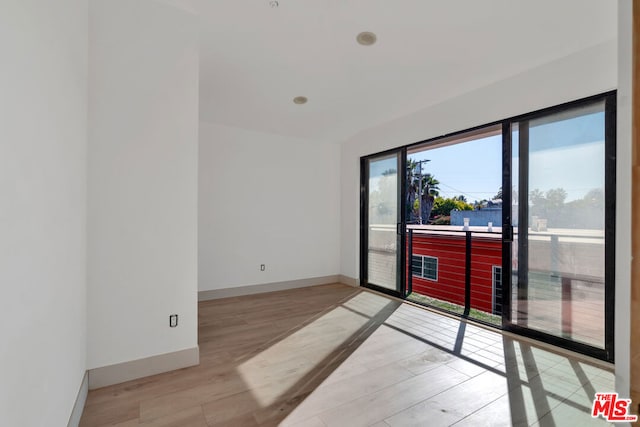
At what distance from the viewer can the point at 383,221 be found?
468 cm

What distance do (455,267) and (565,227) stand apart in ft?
9.08

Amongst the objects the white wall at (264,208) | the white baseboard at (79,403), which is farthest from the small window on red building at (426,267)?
the white baseboard at (79,403)

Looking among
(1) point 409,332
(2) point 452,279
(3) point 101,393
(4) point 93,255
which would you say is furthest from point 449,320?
(4) point 93,255

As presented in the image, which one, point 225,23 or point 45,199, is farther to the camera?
point 225,23

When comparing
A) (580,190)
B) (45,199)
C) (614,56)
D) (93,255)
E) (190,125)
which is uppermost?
(614,56)

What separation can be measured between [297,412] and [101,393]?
136 centimetres

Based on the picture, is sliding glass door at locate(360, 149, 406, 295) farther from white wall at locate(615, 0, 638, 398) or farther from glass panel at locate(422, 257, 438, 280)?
white wall at locate(615, 0, 638, 398)

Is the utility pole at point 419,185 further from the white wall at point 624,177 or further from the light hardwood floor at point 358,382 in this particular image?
the white wall at point 624,177

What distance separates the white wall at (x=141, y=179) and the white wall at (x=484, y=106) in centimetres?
285

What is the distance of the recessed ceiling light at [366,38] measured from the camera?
104 inches

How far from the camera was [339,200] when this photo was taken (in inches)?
214

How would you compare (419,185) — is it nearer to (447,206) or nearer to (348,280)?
(447,206)

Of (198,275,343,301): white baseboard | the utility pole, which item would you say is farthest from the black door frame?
the utility pole

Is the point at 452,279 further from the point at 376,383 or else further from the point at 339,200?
the point at 376,383
